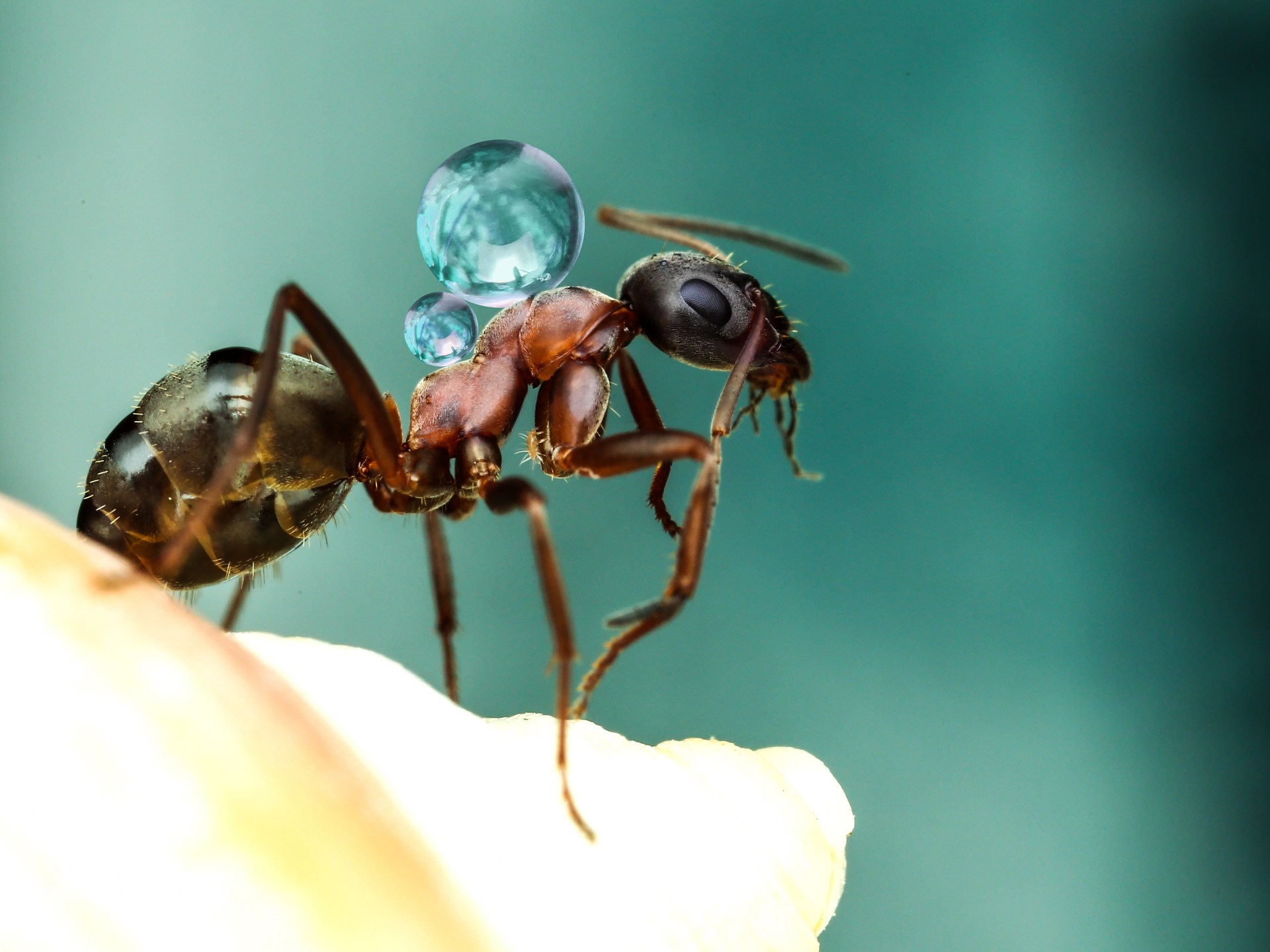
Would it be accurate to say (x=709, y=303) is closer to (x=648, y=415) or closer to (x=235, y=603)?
(x=648, y=415)

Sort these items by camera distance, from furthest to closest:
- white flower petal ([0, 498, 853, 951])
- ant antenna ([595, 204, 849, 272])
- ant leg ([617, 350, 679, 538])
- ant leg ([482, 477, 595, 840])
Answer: ant leg ([617, 350, 679, 538]) → ant antenna ([595, 204, 849, 272]) → ant leg ([482, 477, 595, 840]) → white flower petal ([0, 498, 853, 951])

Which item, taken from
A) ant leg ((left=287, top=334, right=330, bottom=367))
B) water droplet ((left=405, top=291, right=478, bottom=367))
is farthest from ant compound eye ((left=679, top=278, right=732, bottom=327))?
ant leg ((left=287, top=334, right=330, bottom=367))

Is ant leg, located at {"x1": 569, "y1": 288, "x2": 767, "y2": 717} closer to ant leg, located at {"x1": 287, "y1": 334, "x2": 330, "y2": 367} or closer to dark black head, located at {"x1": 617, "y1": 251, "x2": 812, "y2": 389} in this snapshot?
dark black head, located at {"x1": 617, "y1": 251, "x2": 812, "y2": 389}

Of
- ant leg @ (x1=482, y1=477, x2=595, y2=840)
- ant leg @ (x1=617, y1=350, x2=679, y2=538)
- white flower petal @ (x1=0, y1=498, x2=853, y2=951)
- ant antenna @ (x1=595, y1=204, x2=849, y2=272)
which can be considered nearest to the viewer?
white flower petal @ (x1=0, y1=498, x2=853, y2=951)

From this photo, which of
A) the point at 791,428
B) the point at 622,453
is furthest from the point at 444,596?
the point at 791,428

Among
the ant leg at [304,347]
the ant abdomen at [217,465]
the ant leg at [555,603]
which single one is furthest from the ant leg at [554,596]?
the ant leg at [304,347]

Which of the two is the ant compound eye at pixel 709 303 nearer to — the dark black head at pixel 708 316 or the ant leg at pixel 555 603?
the dark black head at pixel 708 316
